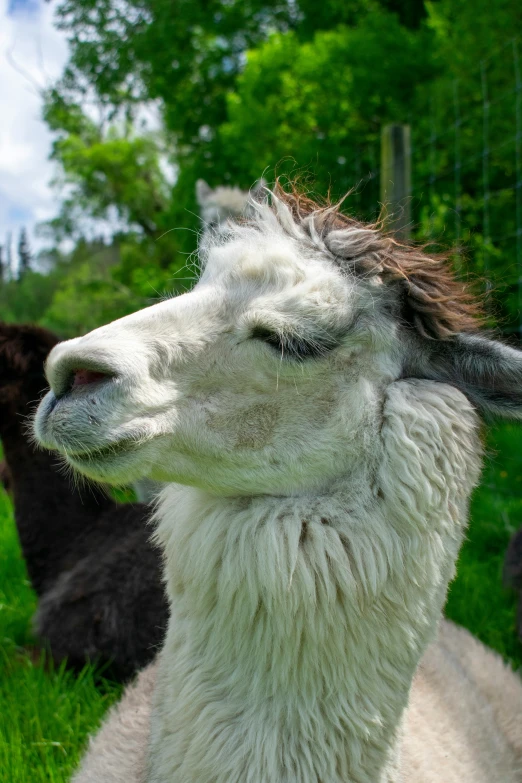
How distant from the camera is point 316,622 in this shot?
4.83ft

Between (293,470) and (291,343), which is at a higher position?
(291,343)

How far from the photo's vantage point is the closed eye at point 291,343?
1537 mm

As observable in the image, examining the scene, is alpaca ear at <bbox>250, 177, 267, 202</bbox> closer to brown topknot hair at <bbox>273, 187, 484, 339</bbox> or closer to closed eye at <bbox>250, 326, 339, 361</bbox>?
brown topknot hair at <bbox>273, 187, 484, 339</bbox>

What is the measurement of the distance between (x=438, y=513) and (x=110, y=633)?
6.88 feet

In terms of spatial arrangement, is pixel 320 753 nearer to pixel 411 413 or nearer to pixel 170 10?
pixel 411 413

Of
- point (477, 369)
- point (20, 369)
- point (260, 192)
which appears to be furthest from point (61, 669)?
point (477, 369)

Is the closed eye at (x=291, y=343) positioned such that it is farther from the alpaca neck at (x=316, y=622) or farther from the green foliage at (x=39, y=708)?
the green foliage at (x=39, y=708)

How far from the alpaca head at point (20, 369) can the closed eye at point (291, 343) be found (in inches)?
96.8

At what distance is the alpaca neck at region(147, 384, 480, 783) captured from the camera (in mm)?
1457

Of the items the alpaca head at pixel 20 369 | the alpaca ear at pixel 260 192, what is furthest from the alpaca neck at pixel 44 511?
the alpaca ear at pixel 260 192

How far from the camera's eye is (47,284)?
142 feet

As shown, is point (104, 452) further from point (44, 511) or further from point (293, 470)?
point (44, 511)

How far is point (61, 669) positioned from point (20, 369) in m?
1.56

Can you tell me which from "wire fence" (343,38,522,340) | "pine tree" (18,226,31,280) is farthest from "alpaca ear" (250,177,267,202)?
"pine tree" (18,226,31,280)
